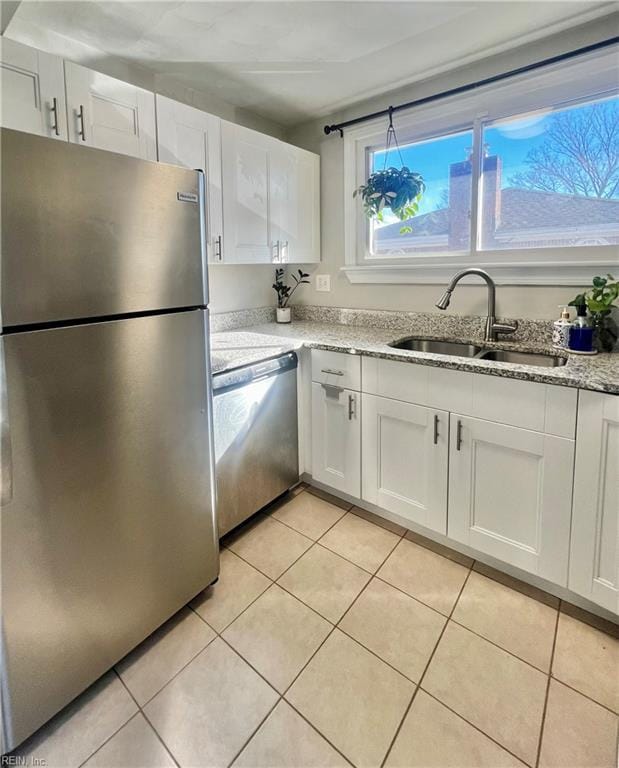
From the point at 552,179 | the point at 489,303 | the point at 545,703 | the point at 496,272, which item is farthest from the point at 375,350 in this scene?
the point at 545,703

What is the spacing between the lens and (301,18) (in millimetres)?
1614

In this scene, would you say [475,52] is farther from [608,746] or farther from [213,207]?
[608,746]

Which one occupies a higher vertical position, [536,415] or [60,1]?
[60,1]

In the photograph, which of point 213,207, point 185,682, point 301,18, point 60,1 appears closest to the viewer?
point 185,682

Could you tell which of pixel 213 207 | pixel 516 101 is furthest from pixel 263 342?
pixel 516 101

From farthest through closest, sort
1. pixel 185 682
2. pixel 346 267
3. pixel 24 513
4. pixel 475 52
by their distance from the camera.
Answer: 1. pixel 346 267
2. pixel 475 52
3. pixel 185 682
4. pixel 24 513

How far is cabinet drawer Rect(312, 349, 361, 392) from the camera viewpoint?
6.61ft

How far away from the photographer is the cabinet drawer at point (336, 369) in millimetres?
2016

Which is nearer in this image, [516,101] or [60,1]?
[60,1]

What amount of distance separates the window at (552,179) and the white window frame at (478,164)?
0.13ft

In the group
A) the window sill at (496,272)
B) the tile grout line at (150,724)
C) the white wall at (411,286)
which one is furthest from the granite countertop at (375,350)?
the tile grout line at (150,724)

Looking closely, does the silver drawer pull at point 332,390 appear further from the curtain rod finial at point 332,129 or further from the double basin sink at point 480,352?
the curtain rod finial at point 332,129

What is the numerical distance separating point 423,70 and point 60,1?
1.56 metres

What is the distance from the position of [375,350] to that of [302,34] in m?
1.32
